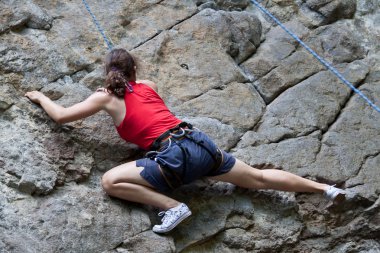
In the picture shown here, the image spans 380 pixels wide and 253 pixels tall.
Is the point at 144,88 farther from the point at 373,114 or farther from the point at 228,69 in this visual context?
the point at 373,114

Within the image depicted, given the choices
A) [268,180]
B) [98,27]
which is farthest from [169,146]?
[98,27]

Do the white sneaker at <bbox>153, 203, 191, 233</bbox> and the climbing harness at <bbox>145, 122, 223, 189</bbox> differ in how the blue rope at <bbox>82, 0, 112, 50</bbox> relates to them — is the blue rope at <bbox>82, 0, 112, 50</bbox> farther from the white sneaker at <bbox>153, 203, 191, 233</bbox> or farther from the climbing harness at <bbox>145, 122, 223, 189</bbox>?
the white sneaker at <bbox>153, 203, 191, 233</bbox>

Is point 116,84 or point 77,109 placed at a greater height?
point 116,84

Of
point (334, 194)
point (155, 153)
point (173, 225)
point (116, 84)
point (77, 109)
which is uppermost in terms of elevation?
point (116, 84)

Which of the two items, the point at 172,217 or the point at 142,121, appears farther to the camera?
the point at 142,121

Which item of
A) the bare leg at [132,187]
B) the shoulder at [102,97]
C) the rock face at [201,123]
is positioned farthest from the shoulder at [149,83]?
the bare leg at [132,187]

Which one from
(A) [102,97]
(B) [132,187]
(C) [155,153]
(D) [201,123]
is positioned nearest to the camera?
(B) [132,187]

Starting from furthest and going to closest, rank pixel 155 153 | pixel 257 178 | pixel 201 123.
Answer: pixel 201 123 < pixel 257 178 < pixel 155 153

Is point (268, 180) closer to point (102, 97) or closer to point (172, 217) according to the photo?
point (172, 217)

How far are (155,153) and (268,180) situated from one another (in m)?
0.93

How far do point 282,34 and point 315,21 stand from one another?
0.53 m

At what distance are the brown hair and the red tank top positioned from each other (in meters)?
0.07

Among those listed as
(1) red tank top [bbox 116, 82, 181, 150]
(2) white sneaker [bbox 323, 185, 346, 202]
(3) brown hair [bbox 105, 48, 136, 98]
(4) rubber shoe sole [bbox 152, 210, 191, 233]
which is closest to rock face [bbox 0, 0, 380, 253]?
(4) rubber shoe sole [bbox 152, 210, 191, 233]

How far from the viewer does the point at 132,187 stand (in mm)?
3920
